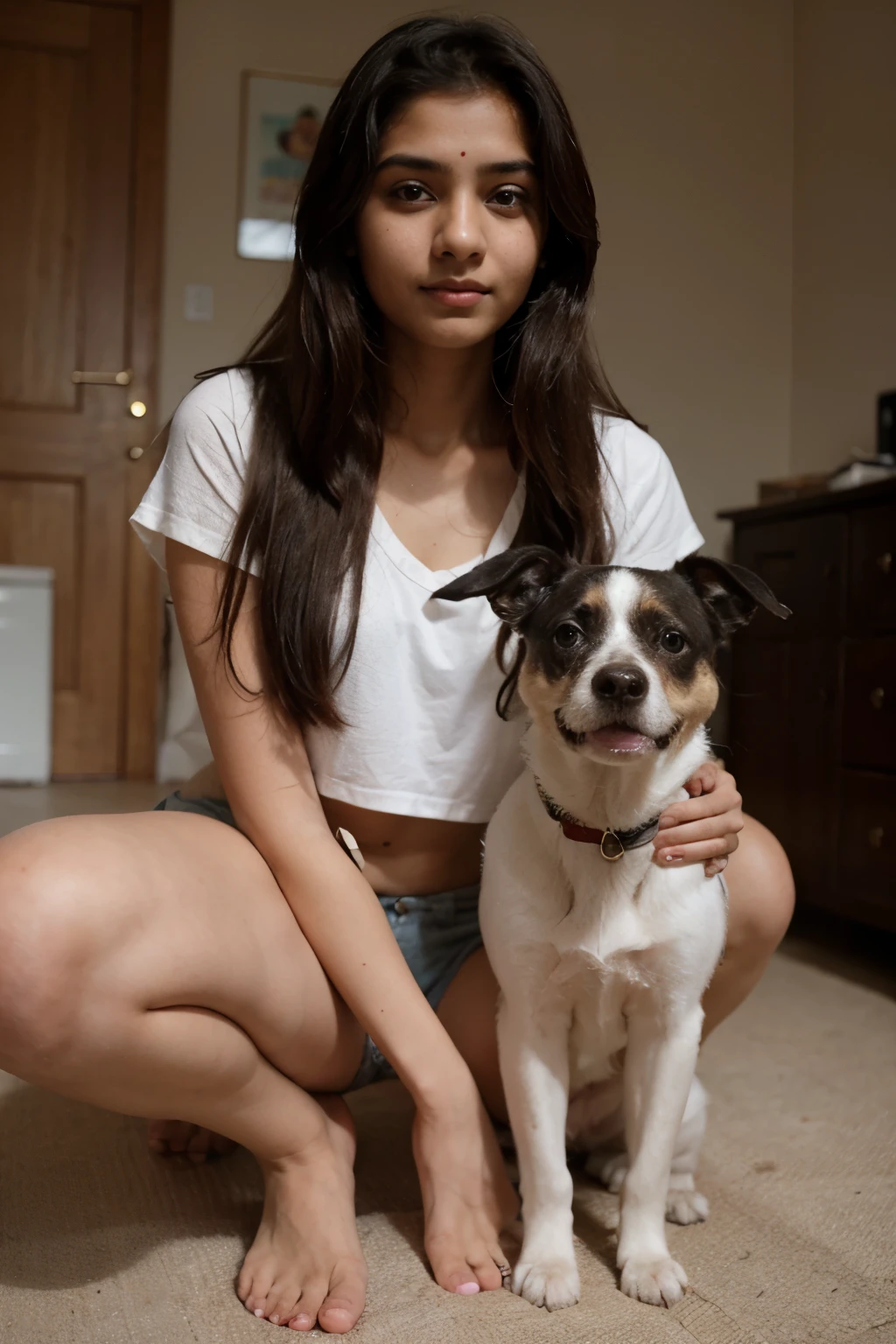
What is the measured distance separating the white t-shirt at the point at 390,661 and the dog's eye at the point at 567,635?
192 mm

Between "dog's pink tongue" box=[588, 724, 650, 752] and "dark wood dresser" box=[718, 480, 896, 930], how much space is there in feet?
5.00

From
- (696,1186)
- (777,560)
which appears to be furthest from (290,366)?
(777,560)

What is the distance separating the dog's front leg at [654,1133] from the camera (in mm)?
1146

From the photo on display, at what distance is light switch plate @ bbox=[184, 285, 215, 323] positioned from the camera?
432 cm

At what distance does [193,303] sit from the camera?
433cm

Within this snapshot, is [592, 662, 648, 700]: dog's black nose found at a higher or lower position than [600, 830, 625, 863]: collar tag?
higher

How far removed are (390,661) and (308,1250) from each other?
0.62m

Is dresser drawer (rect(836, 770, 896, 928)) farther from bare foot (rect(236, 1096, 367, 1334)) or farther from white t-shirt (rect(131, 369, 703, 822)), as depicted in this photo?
bare foot (rect(236, 1096, 367, 1334))

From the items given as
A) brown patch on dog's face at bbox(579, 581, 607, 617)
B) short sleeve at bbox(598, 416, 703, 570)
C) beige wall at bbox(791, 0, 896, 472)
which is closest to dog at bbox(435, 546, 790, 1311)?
brown patch on dog's face at bbox(579, 581, 607, 617)

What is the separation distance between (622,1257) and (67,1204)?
0.63m

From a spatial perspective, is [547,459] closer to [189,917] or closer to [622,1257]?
[189,917]

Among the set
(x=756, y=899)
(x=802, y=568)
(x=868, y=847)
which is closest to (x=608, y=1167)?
(x=756, y=899)

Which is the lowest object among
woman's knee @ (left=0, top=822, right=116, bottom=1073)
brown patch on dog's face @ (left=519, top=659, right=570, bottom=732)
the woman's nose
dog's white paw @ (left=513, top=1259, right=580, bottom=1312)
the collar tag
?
dog's white paw @ (left=513, top=1259, right=580, bottom=1312)

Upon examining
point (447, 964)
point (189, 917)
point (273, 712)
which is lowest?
point (447, 964)
